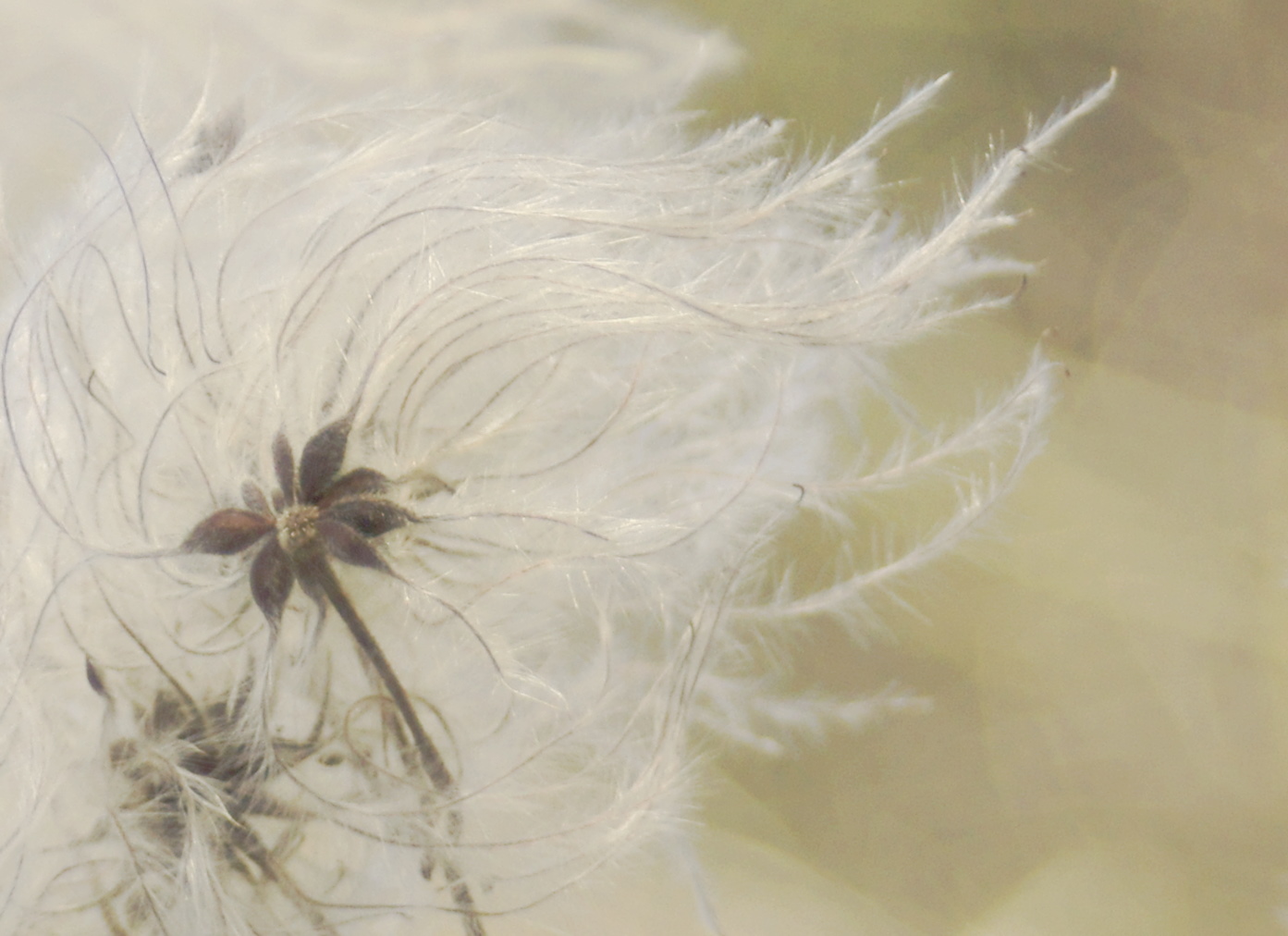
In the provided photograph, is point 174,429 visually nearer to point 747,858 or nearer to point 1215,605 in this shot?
point 747,858

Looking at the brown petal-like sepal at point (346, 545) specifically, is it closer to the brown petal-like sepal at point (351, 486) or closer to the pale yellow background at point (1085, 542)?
the brown petal-like sepal at point (351, 486)

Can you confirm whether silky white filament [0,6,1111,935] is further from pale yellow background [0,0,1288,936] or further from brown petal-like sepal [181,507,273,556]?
pale yellow background [0,0,1288,936]

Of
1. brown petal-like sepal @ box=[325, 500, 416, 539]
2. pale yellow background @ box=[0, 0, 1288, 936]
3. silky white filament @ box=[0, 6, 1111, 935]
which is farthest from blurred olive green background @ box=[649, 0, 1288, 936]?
brown petal-like sepal @ box=[325, 500, 416, 539]

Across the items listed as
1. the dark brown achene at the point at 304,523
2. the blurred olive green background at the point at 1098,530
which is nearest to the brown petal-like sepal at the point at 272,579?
the dark brown achene at the point at 304,523

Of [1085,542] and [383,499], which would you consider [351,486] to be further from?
[1085,542]

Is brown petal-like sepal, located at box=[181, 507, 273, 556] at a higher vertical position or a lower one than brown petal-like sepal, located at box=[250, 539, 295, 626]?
higher

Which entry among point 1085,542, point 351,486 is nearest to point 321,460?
point 351,486

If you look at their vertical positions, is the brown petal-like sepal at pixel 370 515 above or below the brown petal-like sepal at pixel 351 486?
below
